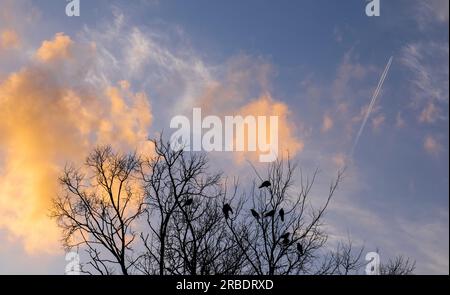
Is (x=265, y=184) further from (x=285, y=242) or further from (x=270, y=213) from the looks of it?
(x=285, y=242)

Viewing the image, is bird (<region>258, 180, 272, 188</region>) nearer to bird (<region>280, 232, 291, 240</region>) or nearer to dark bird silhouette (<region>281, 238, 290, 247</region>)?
bird (<region>280, 232, 291, 240</region>)

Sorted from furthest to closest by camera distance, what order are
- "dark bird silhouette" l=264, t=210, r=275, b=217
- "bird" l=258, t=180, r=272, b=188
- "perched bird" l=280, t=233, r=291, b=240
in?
"dark bird silhouette" l=264, t=210, r=275, b=217 < "perched bird" l=280, t=233, r=291, b=240 < "bird" l=258, t=180, r=272, b=188

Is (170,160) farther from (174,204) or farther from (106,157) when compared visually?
(106,157)

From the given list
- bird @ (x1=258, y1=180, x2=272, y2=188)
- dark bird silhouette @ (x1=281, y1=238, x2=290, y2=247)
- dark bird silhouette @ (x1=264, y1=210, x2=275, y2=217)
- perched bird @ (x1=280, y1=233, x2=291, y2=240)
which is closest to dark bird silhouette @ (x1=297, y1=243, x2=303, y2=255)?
dark bird silhouette @ (x1=281, y1=238, x2=290, y2=247)

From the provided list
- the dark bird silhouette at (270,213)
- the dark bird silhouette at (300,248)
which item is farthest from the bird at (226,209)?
the dark bird silhouette at (300,248)

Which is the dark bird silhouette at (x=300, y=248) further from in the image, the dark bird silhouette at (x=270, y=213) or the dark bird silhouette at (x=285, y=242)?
the dark bird silhouette at (x=270, y=213)

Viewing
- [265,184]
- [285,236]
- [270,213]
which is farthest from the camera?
[270,213]

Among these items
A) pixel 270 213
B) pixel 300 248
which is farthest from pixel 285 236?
pixel 270 213

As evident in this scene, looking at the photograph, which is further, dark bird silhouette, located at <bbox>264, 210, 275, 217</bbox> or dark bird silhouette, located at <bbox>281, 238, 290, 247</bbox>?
dark bird silhouette, located at <bbox>264, 210, 275, 217</bbox>
